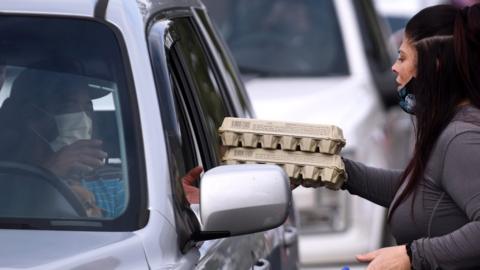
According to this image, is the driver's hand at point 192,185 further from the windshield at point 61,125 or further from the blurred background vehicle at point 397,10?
the blurred background vehicle at point 397,10

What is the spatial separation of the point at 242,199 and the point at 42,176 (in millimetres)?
551

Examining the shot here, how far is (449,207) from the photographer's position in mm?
4102

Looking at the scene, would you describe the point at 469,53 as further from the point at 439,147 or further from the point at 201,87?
the point at 201,87

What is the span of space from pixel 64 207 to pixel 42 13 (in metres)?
0.62

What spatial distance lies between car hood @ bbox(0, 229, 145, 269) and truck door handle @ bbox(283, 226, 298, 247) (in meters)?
1.81

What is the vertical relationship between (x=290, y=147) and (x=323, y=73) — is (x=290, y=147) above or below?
above

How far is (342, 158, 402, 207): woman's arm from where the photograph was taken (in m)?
4.75

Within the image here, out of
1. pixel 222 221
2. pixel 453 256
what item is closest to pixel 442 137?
pixel 453 256

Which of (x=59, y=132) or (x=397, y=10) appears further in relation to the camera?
(x=397, y=10)

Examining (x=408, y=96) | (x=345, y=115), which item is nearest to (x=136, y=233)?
(x=408, y=96)

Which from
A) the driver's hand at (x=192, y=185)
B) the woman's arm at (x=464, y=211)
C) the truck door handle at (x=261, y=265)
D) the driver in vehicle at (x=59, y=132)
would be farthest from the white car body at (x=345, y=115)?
the driver in vehicle at (x=59, y=132)

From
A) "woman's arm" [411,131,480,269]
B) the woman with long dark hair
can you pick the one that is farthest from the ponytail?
"woman's arm" [411,131,480,269]

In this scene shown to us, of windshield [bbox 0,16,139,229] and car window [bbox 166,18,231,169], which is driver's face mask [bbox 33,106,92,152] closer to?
windshield [bbox 0,16,139,229]

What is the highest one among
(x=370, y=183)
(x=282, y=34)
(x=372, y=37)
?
(x=370, y=183)
